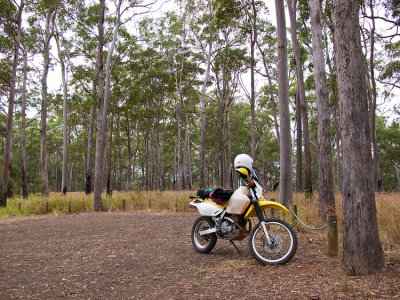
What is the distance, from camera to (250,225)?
179 inches

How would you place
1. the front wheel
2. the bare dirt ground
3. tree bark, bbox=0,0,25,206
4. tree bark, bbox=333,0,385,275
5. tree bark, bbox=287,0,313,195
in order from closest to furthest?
the bare dirt ground → tree bark, bbox=333,0,385,275 → the front wheel → tree bark, bbox=287,0,313,195 → tree bark, bbox=0,0,25,206

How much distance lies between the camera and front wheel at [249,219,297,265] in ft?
12.9

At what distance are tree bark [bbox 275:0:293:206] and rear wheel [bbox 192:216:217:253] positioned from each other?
3220 mm

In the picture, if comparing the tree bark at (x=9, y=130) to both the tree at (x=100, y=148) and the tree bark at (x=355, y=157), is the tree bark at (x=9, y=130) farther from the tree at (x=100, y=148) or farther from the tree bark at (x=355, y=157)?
the tree bark at (x=355, y=157)

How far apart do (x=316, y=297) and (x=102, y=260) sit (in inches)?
128

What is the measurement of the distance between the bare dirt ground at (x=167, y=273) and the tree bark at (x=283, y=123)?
179 cm

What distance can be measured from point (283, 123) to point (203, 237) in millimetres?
4107

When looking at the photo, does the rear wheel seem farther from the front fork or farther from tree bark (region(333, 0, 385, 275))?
tree bark (region(333, 0, 385, 275))

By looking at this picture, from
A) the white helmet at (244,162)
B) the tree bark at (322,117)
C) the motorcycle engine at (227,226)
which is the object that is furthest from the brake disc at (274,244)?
the tree bark at (322,117)

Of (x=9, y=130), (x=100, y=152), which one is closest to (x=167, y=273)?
(x=100, y=152)

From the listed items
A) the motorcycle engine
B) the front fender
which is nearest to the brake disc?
the front fender

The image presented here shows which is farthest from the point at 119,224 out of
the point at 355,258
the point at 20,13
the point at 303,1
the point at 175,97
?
the point at 175,97

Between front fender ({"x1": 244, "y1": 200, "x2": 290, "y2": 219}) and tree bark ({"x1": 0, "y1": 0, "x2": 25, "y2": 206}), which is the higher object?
tree bark ({"x1": 0, "y1": 0, "x2": 25, "y2": 206})

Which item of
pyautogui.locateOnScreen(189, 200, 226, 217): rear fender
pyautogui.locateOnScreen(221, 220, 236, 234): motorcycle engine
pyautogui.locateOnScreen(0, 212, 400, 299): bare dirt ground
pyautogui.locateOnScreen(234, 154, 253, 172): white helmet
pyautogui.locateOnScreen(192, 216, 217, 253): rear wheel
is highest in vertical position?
pyautogui.locateOnScreen(234, 154, 253, 172): white helmet
